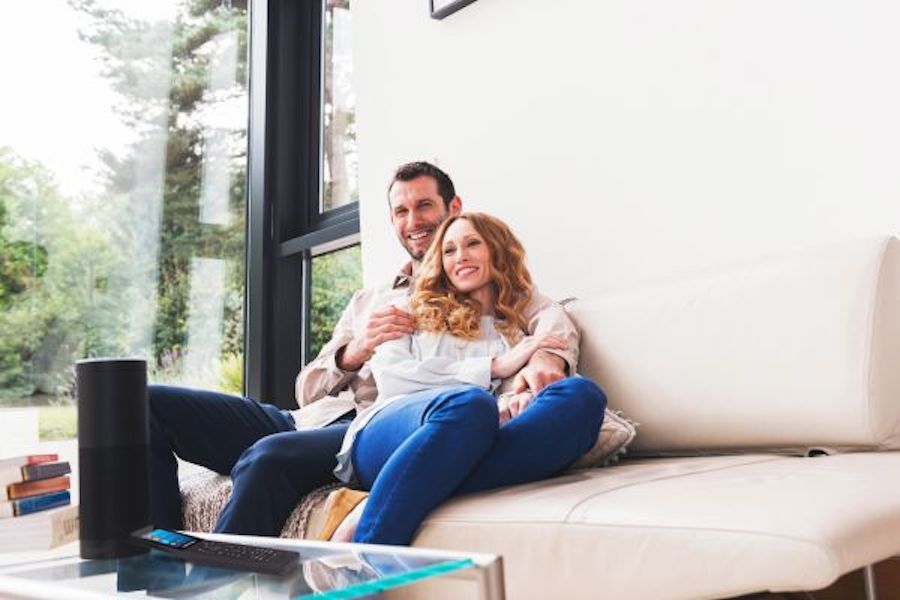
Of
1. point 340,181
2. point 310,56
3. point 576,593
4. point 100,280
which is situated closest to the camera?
point 576,593

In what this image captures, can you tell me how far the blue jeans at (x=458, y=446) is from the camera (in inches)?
55.8

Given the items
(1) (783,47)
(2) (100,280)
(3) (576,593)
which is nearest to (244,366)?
(2) (100,280)

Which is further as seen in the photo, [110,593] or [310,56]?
[310,56]

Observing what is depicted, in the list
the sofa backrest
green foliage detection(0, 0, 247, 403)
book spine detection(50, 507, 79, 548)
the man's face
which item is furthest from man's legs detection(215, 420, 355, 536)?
green foliage detection(0, 0, 247, 403)

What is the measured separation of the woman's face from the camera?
207cm

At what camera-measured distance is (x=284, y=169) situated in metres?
3.96

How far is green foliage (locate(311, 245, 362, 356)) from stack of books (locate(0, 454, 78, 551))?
2.04 meters

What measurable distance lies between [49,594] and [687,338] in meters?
1.22

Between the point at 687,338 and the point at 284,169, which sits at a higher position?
the point at 284,169

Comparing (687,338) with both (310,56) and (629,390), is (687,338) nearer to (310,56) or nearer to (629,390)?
(629,390)

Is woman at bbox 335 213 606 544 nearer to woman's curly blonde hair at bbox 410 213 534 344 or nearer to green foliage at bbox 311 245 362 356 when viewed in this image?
woman's curly blonde hair at bbox 410 213 534 344

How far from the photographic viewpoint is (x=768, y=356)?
167 centimetres

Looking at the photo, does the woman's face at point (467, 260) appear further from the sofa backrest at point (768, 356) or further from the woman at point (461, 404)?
the sofa backrest at point (768, 356)

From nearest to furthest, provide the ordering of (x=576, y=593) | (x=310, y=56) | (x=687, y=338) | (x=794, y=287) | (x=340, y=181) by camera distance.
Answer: (x=576, y=593) < (x=794, y=287) < (x=687, y=338) < (x=340, y=181) < (x=310, y=56)
